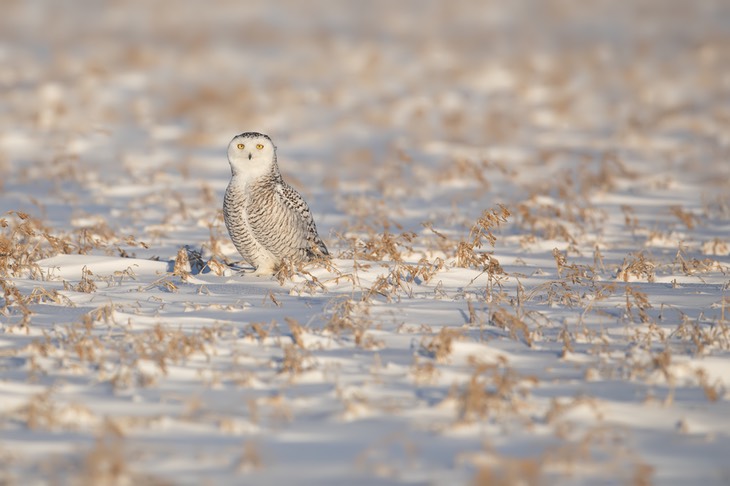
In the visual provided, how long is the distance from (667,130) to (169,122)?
315 inches

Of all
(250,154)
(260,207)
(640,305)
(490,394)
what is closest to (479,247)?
(640,305)

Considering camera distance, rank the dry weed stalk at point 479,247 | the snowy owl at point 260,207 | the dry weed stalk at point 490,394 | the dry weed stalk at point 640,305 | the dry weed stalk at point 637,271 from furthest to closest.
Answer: the dry weed stalk at point 637,271
the snowy owl at point 260,207
the dry weed stalk at point 479,247
the dry weed stalk at point 640,305
the dry weed stalk at point 490,394

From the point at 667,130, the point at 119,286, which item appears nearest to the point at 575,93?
the point at 667,130

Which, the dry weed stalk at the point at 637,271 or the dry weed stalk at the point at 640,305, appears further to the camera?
the dry weed stalk at the point at 637,271

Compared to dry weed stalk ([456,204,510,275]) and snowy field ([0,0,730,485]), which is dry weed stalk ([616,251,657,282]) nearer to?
snowy field ([0,0,730,485])

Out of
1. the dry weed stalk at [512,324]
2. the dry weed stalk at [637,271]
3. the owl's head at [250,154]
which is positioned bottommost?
the dry weed stalk at [512,324]

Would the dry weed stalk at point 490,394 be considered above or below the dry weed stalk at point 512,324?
below

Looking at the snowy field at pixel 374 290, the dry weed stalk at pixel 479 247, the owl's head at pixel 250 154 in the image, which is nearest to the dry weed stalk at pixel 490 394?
the snowy field at pixel 374 290

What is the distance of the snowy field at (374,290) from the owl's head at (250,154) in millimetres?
690

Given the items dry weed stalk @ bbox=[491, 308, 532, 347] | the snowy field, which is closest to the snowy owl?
the snowy field

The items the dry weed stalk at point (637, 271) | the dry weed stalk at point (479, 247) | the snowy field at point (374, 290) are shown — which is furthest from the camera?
the dry weed stalk at point (637, 271)

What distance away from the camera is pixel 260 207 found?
6.11 m

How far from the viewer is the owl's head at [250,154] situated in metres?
6.17

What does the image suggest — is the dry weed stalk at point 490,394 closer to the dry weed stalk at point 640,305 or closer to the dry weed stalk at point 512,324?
the dry weed stalk at point 512,324
